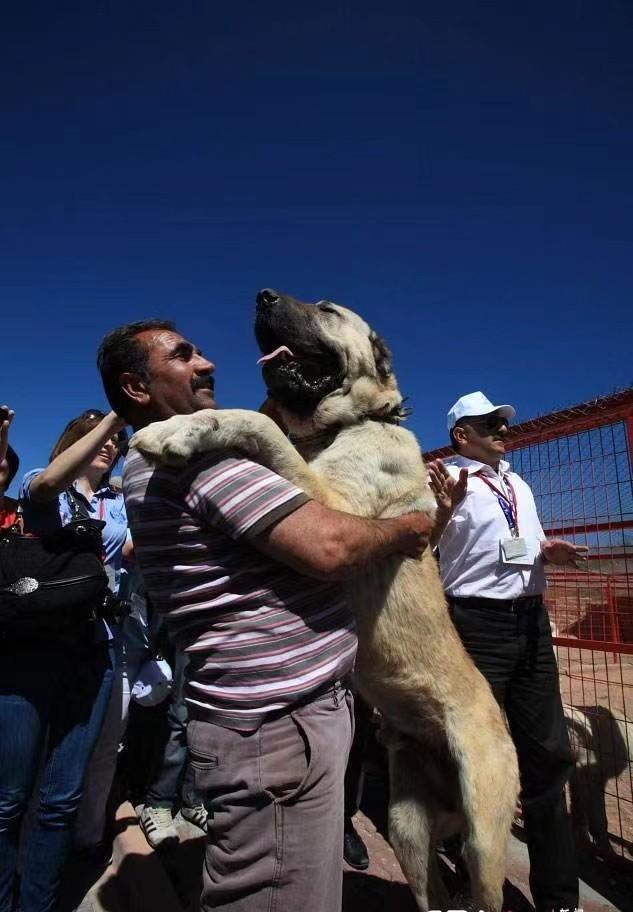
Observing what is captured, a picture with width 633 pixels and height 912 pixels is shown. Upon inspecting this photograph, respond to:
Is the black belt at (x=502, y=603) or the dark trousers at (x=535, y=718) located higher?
the black belt at (x=502, y=603)

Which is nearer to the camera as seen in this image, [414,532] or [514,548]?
[414,532]

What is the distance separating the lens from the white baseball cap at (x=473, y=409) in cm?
335

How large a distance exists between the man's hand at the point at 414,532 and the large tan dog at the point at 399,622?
200 millimetres

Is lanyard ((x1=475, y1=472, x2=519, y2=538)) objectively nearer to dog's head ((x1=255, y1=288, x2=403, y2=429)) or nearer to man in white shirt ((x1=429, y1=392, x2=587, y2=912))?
man in white shirt ((x1=429, y1=392, x2=587, y2=912))

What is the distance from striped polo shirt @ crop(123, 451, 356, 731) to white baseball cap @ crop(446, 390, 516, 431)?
2.21m

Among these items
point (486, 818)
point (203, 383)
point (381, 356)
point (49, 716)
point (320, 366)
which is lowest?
point (486, 818)

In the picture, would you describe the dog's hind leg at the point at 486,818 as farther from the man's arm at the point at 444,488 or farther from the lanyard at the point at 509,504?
the lanyard at the point at 509,504

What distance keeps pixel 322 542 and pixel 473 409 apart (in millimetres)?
2296

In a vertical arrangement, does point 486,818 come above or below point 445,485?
below

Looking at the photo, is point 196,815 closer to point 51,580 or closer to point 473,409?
point 51,580

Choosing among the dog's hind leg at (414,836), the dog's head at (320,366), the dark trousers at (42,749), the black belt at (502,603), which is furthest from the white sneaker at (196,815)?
the dog's head at (320,366)

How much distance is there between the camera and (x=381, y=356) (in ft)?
9.37

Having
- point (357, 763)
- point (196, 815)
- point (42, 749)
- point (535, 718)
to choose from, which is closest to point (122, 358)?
point (42, 749)

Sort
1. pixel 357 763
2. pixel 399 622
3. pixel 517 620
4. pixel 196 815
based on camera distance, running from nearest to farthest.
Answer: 1. pixel 399 622
2. pixel 517 620
3. pixel 357 763
4. pixel 196 815
